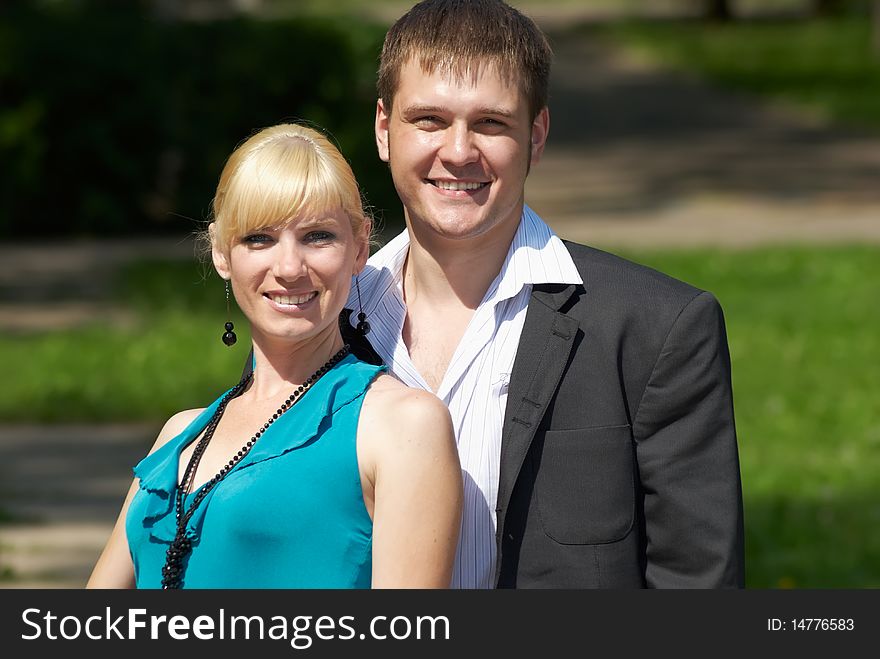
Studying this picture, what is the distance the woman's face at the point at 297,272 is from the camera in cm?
299

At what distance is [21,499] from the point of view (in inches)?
340

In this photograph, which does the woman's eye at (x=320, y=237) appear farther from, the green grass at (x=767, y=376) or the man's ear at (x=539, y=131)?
the green grass at (x=767, y=376)

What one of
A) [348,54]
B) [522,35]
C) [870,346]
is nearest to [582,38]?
[348,54]

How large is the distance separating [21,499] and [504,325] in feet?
18.9

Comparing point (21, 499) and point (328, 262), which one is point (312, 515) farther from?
point (21, 499)

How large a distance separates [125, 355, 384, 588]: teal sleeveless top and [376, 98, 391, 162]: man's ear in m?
0.86

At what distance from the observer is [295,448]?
293 centimetres

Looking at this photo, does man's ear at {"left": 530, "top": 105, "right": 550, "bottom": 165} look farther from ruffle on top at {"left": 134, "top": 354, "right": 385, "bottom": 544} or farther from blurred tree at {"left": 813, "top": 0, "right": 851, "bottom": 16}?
blurred tree at {"left": 813, "top": 0, "right": 851, "bottom": 16}

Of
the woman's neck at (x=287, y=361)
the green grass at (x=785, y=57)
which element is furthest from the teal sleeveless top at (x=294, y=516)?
the green grass at (x=785, y=57)

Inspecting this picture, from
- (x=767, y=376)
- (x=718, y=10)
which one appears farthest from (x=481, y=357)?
(x=718, y=10)

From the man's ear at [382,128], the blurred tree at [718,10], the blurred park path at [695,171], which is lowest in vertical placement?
the man's ear at [382,128]

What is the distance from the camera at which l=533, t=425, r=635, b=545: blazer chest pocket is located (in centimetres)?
330

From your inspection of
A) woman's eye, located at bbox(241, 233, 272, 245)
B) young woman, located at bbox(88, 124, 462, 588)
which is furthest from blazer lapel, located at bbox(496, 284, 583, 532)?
woman's eye, located at bbox(241, 233, 272, 245)

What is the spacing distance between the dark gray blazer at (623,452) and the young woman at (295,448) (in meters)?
0.45
